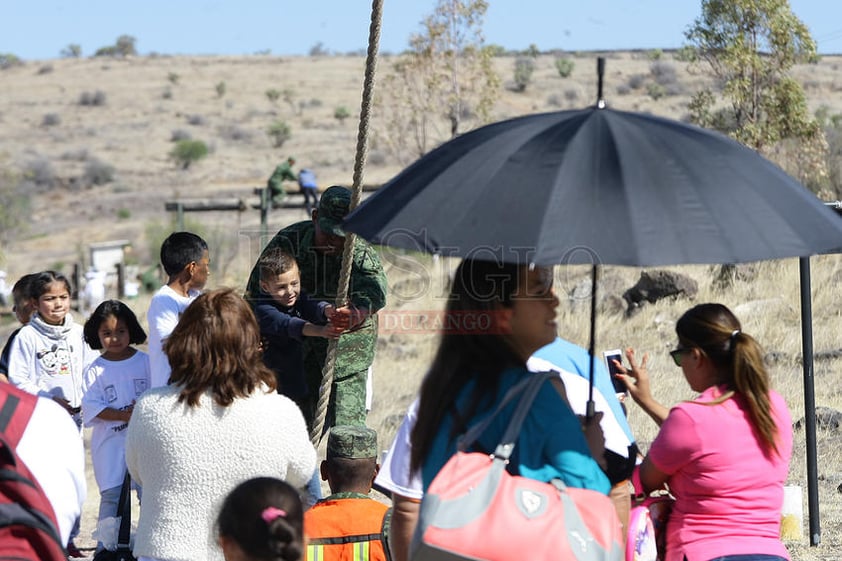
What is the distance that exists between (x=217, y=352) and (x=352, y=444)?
0.81 m

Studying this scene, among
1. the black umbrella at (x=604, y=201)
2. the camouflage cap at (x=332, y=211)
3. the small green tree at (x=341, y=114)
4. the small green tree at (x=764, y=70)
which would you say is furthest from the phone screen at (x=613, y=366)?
the small green tree at (x=341, y=114)

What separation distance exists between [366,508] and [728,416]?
1289mm

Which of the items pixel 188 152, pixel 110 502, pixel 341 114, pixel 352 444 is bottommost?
pixel 110 502

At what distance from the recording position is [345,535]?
12.5ft

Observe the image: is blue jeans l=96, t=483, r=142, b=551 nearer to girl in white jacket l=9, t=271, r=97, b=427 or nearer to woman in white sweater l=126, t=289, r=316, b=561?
girl in white jacket l=9, t=271, r=97, b=427

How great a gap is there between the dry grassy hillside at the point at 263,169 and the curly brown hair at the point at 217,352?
11.1ft

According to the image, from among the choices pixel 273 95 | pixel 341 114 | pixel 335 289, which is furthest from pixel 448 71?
pixel 273 95

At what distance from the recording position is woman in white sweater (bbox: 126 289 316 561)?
334cm

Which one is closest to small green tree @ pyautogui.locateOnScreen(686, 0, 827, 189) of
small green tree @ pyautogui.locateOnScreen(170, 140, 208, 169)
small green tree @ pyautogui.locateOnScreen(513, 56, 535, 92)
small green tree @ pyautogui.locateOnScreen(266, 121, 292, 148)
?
small green tree @ pyautogui.locateOnScreen(170, 140, 208, 169)

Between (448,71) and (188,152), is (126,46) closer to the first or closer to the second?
(188,152)

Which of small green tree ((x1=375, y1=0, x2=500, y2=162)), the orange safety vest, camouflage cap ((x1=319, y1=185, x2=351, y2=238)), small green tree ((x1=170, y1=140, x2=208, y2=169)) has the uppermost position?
small green tree ((x1=170, y1=140, x2=208, y2=169))

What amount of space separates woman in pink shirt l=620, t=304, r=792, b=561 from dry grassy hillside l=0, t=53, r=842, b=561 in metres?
2.40

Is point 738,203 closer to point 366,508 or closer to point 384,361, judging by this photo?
→ point 366,508

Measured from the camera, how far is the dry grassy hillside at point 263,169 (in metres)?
11.4
